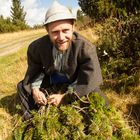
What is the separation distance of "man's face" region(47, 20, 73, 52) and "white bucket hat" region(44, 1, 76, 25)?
56 millimetres

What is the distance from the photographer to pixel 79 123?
3.60 m

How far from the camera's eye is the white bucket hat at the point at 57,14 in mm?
3580

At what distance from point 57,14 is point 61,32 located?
0.61 feet

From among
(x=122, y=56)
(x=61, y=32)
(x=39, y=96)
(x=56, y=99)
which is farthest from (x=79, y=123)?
(x=122, y=56)

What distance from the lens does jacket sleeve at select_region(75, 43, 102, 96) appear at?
3.78 meters

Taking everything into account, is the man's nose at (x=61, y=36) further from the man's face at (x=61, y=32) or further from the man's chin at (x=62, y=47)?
the man's chin at (x=62, y=47)

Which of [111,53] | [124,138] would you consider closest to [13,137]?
[124,138]

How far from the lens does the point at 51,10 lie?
369 cm

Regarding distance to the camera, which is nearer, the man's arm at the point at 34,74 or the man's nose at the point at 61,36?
the man's nose at the point at 61,36

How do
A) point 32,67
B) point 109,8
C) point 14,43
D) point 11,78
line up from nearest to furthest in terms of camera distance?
point 32,67 → point 11,78 → point 109,8 → point 14,43

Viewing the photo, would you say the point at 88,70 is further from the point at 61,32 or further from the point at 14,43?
the point at 14,43

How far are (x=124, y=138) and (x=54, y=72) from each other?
3.76 feet

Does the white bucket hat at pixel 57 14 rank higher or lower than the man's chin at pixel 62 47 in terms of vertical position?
higher

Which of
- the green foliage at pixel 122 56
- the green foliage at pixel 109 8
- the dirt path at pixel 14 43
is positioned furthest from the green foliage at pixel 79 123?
the dirt path at pixel 14 43
